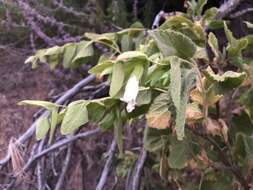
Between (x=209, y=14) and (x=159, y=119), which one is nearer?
(x=159, y=119)

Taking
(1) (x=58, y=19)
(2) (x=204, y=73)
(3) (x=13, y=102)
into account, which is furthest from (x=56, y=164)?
(2) (x=204, y=73)

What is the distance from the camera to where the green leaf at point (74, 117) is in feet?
1.67

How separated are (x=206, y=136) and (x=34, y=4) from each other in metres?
1.05

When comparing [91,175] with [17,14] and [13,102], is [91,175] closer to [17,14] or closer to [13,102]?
[13,102]

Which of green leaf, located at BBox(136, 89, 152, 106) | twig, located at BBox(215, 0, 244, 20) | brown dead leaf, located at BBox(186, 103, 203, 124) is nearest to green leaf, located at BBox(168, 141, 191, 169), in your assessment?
brown dead leaf, located at BBox(186, 103, 203, 124)

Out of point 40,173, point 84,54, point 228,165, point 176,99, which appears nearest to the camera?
point 176,99

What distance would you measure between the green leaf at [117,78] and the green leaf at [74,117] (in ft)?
0.15

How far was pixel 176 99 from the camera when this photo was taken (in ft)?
1.49

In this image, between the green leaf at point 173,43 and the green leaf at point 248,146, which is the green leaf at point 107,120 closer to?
the green leaf at point 173,43

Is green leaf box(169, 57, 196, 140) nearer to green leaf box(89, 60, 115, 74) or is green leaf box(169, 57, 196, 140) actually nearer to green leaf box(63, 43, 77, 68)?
green leaf box(89, 60, 115, 74)

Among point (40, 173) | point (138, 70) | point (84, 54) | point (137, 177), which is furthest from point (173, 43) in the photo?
point (40, 173)

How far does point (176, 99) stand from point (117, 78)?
71 millimetres

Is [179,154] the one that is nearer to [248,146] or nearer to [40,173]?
[248,146]

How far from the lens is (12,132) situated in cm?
158
